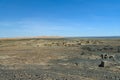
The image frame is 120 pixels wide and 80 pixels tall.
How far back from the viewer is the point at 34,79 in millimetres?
17734

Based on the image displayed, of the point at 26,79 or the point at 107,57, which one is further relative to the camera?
the point at 107,57

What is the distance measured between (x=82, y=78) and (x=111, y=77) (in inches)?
98.3

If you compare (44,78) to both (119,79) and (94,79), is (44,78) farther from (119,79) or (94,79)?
(119,79)

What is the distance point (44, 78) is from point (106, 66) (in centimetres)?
1054

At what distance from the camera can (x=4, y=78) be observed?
59.0 feet

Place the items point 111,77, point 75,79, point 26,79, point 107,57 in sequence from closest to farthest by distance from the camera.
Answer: point 26,79 < point 75,79 < point 111,77 < point 107,57

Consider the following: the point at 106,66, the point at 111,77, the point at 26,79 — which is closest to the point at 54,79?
the point at 26,79

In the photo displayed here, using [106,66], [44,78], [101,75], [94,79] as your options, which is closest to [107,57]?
[106,66]

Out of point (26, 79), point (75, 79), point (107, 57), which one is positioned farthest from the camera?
point (107, 57)

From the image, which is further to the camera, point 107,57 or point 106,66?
point 107,57

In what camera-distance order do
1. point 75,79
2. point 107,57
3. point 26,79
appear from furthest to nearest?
1. point 107,57
2. point 75,79
3. point 26,79

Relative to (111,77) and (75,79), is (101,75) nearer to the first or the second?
(111,77)

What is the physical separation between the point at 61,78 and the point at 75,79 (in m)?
1.01

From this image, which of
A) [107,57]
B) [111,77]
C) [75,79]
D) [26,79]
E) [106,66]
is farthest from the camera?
[107,57]
